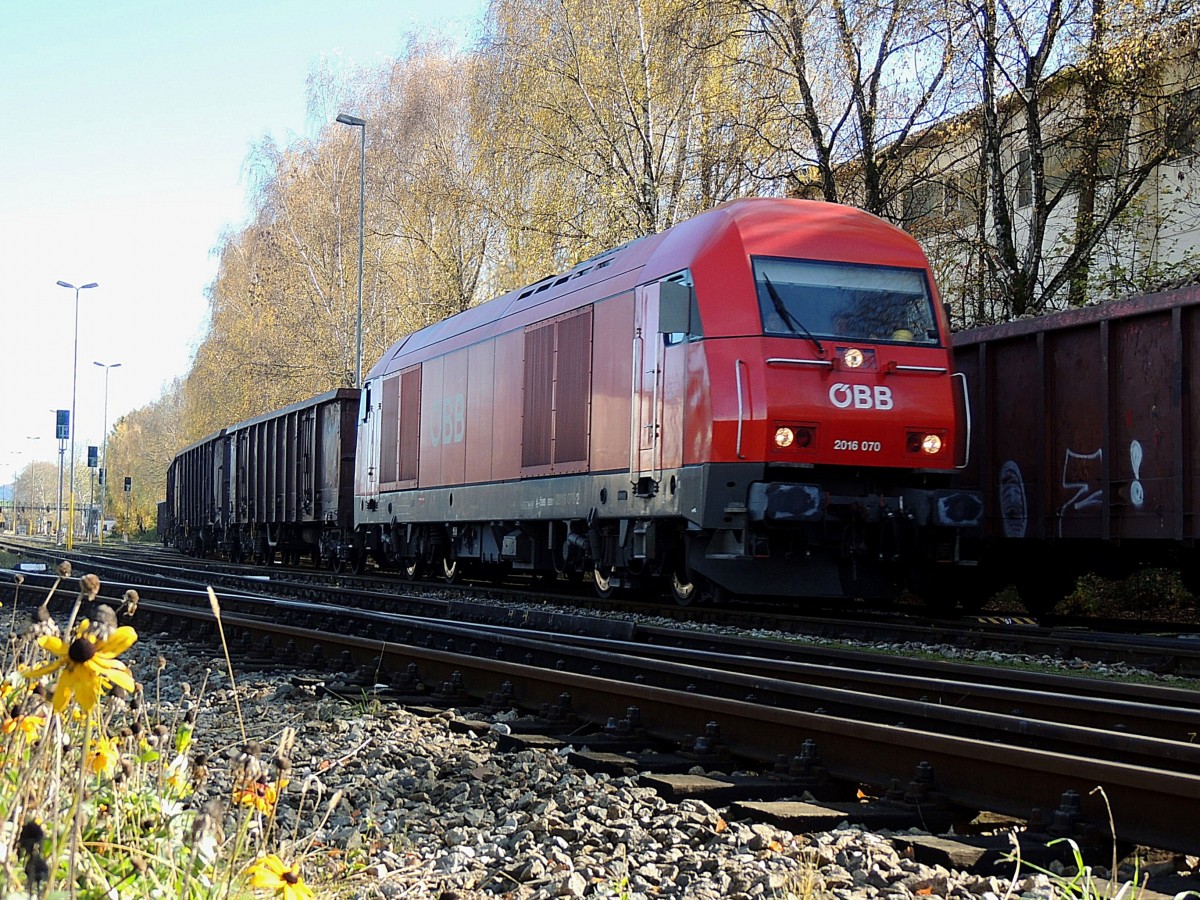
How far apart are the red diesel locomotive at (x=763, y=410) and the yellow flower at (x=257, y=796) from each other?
7.60 m

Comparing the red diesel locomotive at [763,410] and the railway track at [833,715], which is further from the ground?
Result: the red diesel locomotive at [763,410]

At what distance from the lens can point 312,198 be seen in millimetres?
43156

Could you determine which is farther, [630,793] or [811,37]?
[811,37]

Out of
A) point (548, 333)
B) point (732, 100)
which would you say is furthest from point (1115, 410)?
point (732, 100)

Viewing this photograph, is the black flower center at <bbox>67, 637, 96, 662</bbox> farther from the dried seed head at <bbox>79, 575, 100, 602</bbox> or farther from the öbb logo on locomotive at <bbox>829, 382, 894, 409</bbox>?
the öbb logo on locomotive at <bbox>829, 382, 894, 409</bbox>

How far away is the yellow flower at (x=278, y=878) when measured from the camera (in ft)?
7.75

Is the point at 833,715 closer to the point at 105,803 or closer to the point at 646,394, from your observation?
the point at 105,803

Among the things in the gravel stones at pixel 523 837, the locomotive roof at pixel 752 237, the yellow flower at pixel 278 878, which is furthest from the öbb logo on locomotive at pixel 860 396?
the yellow flower at pixel 278 878

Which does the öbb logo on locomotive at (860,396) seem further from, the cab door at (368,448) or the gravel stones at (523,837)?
the cab door at (368,448)

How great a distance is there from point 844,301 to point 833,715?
589 cm

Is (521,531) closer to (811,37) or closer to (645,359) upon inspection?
(645,359)

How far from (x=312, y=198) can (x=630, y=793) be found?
134 ft

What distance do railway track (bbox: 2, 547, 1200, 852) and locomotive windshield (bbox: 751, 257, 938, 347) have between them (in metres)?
3.07

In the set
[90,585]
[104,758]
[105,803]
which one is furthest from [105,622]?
[105,803]
